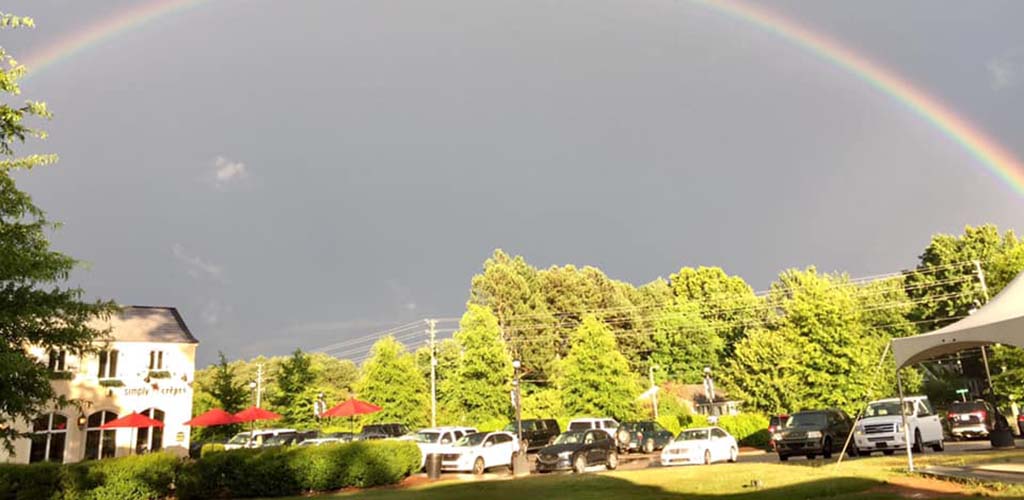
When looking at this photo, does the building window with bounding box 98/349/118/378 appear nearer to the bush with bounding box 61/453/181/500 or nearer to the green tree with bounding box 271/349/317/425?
the green tree with bounding box 271/349/317/425

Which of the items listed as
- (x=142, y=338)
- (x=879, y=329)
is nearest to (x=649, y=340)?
(x=879, y=329)

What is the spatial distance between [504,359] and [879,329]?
1616 inches

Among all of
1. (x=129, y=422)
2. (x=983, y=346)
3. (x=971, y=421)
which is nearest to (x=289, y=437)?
(x=129, y=422)

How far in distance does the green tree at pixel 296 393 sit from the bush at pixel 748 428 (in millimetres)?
28154

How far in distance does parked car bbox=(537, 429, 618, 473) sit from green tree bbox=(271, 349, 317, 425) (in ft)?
91.2

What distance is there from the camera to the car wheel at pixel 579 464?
2361 centimetres

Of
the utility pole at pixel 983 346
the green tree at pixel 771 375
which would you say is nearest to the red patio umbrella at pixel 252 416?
the utility pole at pixel 983 346

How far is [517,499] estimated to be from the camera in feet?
50.8

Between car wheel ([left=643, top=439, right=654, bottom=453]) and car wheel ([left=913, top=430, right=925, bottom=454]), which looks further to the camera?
car wheel ([left=643, top=439, right=654, bottom=453])

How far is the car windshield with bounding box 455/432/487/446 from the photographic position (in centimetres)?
2622

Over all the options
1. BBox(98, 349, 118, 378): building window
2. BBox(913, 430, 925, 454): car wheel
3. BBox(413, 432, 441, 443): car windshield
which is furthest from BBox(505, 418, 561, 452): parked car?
BBox(98, 349, 118, 378): building window

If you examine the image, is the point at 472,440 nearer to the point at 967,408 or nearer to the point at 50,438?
the point at 967,408

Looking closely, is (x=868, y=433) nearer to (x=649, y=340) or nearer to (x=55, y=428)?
(x=55, y=428)

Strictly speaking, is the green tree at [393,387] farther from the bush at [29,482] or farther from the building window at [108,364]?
the bush at [29,482]
